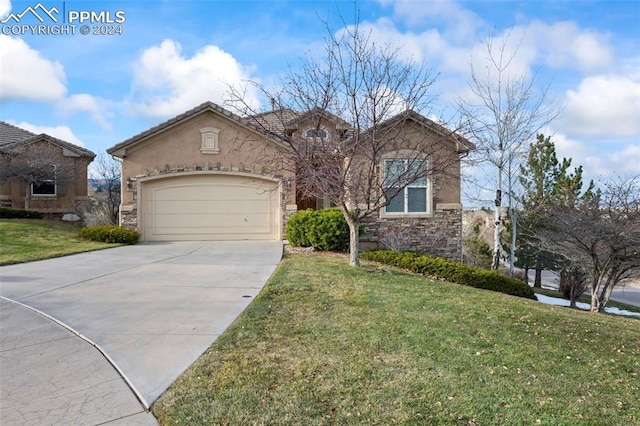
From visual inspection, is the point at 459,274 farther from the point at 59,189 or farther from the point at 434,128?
the point at 59,189

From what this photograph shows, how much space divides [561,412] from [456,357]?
1.11 metres

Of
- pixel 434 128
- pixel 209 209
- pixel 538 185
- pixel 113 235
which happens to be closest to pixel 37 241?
pixel 113 235

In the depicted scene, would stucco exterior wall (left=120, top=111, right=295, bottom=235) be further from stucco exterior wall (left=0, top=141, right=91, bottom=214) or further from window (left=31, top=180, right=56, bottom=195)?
window (left=31, top=180, right=56, bottom=195)

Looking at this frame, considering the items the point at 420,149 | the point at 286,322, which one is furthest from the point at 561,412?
the point at 420,149

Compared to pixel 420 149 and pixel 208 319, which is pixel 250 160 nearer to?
pixel 420 149

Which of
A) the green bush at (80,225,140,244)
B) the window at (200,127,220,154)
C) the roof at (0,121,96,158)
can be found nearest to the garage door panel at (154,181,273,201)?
the window at (200,127,220,154)

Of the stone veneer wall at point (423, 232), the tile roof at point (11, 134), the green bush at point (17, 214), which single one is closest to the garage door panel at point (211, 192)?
the stone veneer wall at point (423, 232)

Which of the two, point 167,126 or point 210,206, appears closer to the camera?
point 167,126

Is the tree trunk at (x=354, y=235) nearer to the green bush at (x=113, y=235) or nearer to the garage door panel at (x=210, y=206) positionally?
the garage door panel at (x=210, y=206)

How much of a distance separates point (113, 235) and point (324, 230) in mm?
7429

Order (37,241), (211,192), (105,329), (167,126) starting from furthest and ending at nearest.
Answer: (211,192)
(167,126)
(37,241)
(105,329)

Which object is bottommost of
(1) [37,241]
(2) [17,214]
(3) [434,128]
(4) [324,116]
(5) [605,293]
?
(5) [605,293]

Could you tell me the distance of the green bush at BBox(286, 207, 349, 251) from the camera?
41.0ft

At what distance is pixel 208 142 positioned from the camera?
601 inches
